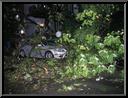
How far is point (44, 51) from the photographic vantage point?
53.2 ft

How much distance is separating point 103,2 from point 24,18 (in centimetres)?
174

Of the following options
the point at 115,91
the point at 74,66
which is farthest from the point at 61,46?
the point at 115,91

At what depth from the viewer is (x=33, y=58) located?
16.2m

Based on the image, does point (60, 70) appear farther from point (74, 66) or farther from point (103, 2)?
point (103, 2)

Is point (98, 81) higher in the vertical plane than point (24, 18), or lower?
lower

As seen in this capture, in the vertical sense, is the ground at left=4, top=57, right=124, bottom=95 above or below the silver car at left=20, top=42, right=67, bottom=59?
below

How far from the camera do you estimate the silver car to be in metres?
16.2

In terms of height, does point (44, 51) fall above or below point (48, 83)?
above

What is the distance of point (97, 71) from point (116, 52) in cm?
58

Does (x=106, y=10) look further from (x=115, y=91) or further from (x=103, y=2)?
(x=115, y=91)

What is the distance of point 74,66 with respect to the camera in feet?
53.2

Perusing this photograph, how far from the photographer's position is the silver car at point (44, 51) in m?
16.2

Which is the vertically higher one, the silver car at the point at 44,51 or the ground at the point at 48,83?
the silver car at the point at 44,51

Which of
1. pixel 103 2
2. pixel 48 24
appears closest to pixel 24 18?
pixel 48 24
